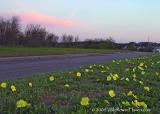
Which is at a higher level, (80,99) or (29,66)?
(80,99)

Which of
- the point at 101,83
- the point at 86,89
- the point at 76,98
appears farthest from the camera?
the point at 101,83

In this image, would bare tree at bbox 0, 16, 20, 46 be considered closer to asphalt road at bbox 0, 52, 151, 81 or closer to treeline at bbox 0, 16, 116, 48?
treeline at bbox 0, 16, 116, 48

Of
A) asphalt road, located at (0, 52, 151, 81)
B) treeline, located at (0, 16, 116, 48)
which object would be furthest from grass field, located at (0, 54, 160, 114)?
treeline, located at (0, 16, 116, 48)

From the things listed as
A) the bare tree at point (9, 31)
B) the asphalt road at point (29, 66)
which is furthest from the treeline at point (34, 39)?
the asphalt road at point (29, 66)

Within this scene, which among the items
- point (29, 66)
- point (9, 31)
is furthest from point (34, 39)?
point (29, 66)

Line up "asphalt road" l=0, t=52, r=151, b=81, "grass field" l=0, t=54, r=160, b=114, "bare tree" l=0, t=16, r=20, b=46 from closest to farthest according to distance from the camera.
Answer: "grass field" l=0, t=54, r=160, b=114
"asphalt road" l=0, t=52, r=151, b=81
"bare tree" l=0, t=16, r=20, b=46

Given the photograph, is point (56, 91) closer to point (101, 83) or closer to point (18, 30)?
point (101, 83)

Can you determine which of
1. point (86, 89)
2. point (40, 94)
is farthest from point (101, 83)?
point (40, 94)

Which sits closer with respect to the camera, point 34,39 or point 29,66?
point 29,66

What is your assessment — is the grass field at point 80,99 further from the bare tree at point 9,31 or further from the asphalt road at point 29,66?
the bare tree at point 9,31

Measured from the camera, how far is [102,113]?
502 centimetres

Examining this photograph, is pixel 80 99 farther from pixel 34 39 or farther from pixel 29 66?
pixel 34 39

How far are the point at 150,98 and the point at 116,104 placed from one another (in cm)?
103

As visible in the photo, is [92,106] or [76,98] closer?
[92,106]
